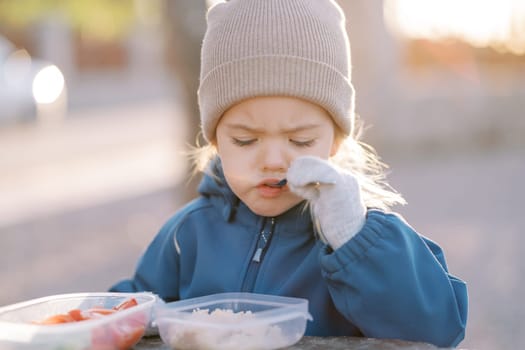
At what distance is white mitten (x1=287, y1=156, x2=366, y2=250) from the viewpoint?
1.86 metres

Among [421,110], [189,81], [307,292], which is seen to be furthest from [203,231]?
[421,110]

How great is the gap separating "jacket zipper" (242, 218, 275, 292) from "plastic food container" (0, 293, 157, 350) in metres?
0.31

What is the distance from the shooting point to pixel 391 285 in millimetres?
1844

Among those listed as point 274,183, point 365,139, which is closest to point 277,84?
point 274,183

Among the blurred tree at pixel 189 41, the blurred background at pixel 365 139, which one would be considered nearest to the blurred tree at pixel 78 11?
the blurred background at pixel 365 139

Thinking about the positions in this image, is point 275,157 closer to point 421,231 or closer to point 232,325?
point 232,325

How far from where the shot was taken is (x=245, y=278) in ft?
7.09

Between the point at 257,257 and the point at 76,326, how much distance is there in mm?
607

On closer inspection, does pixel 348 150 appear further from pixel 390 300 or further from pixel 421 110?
pixel 421 110

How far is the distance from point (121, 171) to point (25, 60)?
7538 mm

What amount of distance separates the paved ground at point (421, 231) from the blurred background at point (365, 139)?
0.7 inches

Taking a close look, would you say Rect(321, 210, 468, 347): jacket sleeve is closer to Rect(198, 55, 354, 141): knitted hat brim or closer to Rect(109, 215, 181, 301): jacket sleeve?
Rect(198, 55, 354, 141): knitted hat brim

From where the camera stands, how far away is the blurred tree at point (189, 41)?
199 inches

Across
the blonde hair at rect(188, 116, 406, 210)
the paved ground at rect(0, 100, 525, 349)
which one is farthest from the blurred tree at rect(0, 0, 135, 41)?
the blonde hair at rect(188, 116, 406, 210)
